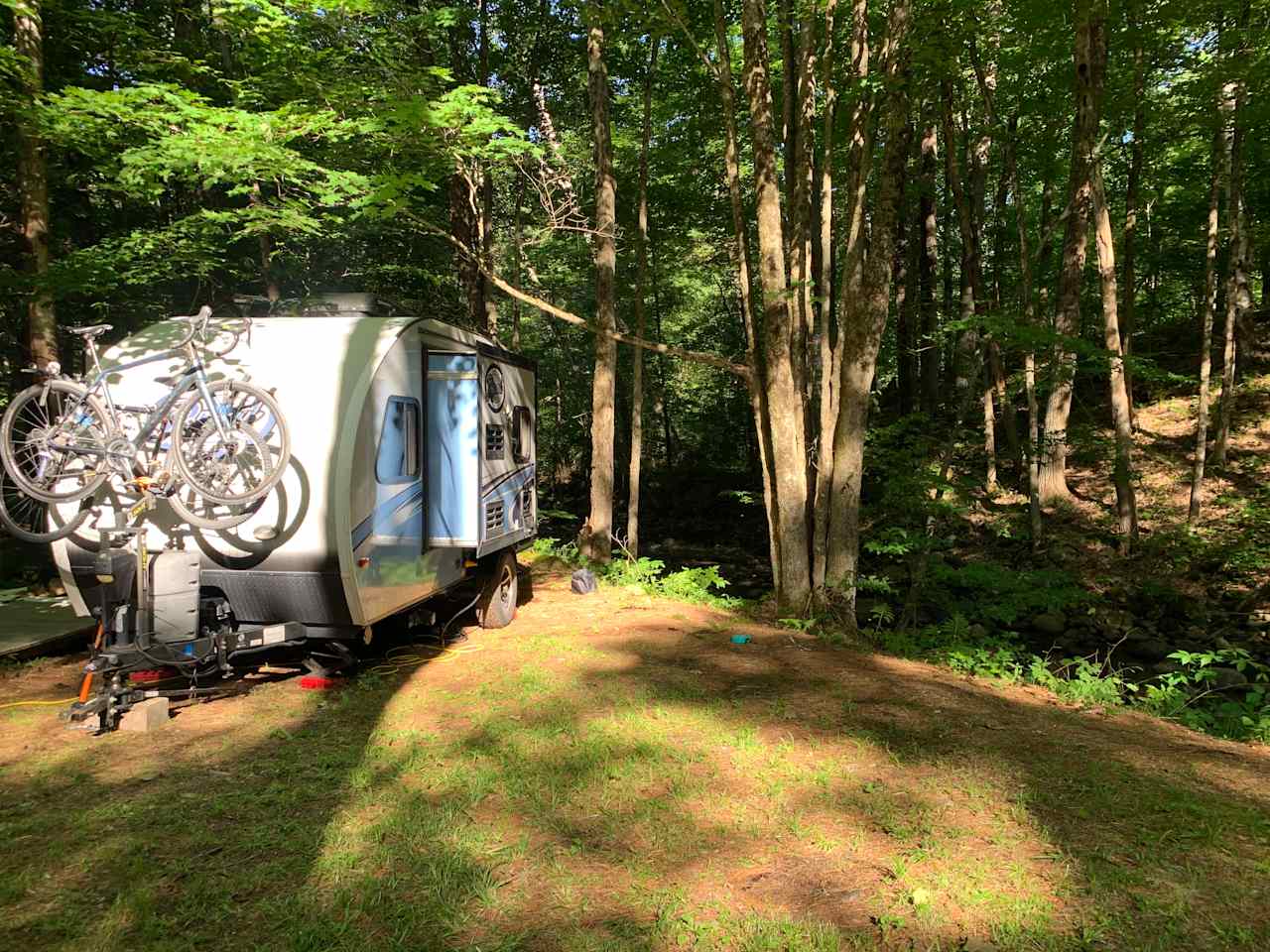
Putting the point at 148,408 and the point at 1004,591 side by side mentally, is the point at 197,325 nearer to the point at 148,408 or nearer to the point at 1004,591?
the point at 148,408

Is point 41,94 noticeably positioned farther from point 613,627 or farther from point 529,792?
point 529,792

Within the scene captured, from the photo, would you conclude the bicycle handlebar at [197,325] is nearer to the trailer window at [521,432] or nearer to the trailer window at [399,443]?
the trailer window at [399,443]

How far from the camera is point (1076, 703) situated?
217 inches

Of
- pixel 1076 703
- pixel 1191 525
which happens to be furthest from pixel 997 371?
pixel 1076 703

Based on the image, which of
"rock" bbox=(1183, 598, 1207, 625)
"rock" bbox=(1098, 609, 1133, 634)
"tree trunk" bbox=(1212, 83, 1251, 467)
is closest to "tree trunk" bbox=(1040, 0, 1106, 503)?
"tree trunk" bbox=(1212, 83, 1251, 467)

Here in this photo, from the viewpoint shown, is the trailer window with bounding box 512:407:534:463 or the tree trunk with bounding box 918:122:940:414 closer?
the trailer window with bounding box 512:407:534:463

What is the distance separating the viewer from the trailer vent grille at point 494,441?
22.3 ft

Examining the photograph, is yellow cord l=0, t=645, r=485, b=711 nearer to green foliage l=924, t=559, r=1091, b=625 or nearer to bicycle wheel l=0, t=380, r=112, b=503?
bicycle wheel l=0, t=380, r=112, b=503

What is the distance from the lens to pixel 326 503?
483 centimetres

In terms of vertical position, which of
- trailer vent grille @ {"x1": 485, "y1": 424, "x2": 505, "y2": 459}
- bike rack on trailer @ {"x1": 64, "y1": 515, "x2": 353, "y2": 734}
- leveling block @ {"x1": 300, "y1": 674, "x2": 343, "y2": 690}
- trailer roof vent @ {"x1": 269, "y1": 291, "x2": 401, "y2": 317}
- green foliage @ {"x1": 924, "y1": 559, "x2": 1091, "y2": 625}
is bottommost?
green foliage @ {"x1": 924, "y1": 559, "x2": 1091, "y2": 625}

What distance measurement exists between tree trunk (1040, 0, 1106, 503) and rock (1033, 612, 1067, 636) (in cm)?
280

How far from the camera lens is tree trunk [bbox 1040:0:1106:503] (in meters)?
9.98

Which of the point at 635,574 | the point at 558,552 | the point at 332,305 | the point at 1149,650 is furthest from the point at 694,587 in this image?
the point at 1149,650

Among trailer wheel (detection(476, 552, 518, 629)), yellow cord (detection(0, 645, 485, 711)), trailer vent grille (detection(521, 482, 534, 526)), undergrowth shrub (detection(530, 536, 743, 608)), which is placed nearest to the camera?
yellow cord (detection(0, 645, 485, 711))
